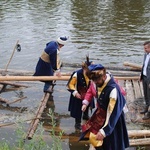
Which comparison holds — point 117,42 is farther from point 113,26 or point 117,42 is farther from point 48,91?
point 48,91

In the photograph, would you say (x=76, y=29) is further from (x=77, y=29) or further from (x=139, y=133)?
(x=139, y=133)

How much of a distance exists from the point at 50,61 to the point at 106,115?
12.1 ft

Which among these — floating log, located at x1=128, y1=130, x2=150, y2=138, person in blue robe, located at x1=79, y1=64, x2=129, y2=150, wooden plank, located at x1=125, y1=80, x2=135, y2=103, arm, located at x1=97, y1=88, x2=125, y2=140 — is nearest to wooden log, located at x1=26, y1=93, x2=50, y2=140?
person in blue robe, located at x1=79, y1=64, x2=129, y2=150

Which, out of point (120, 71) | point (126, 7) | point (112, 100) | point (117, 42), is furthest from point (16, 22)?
point (112, 100)

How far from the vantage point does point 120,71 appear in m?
10.4

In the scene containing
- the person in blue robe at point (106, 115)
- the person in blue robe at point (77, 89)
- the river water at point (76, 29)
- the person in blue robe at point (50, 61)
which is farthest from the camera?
the river water at point (76, 29)

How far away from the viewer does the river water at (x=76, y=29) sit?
514 inches

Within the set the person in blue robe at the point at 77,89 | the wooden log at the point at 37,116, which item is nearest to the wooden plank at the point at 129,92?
the person in blue robe at the point at 77,89

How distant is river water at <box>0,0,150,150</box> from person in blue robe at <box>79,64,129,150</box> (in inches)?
118

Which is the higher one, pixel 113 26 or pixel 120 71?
pixel 120 71

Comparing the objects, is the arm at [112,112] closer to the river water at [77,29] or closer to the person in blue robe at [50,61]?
the person in blue robe at [50,61]

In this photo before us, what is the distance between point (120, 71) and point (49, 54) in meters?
3.24

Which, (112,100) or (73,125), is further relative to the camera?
(73,125)

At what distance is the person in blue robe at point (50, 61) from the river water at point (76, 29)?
63 centimetres
